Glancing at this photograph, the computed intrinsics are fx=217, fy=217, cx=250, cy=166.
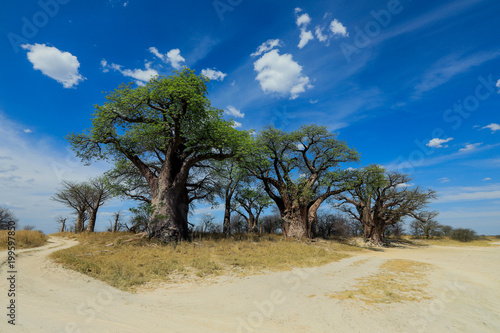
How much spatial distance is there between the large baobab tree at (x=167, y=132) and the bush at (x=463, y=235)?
49.1 metres

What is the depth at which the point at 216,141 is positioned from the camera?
15.2m

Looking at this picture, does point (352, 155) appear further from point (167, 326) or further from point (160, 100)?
point (167, 326)

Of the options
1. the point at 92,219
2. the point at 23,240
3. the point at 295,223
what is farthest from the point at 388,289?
the point at 92,219

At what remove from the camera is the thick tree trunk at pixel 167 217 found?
14383 mm

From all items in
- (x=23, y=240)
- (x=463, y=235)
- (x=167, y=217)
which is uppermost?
(x=167, y=217)

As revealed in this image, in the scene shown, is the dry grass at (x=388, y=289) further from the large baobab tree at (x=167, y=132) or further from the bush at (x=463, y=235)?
the bush at (x=463, y=235)

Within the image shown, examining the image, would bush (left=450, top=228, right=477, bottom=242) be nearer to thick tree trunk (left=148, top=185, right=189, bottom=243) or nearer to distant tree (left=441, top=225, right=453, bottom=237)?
distant tree (left=441, top=225, right=453, bottom=237)

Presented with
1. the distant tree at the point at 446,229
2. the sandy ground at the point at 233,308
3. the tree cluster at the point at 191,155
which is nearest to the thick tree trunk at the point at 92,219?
the tree cluster at the point at 191,155

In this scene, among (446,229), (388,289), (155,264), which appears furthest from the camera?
(446,229)

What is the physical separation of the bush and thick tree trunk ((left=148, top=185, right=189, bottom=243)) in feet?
169

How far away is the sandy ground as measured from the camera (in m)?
4.10

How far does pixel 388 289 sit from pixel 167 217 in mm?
12642

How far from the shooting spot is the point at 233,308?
5367 millimetres

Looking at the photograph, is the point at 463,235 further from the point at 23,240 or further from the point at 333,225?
the point at 23,240
